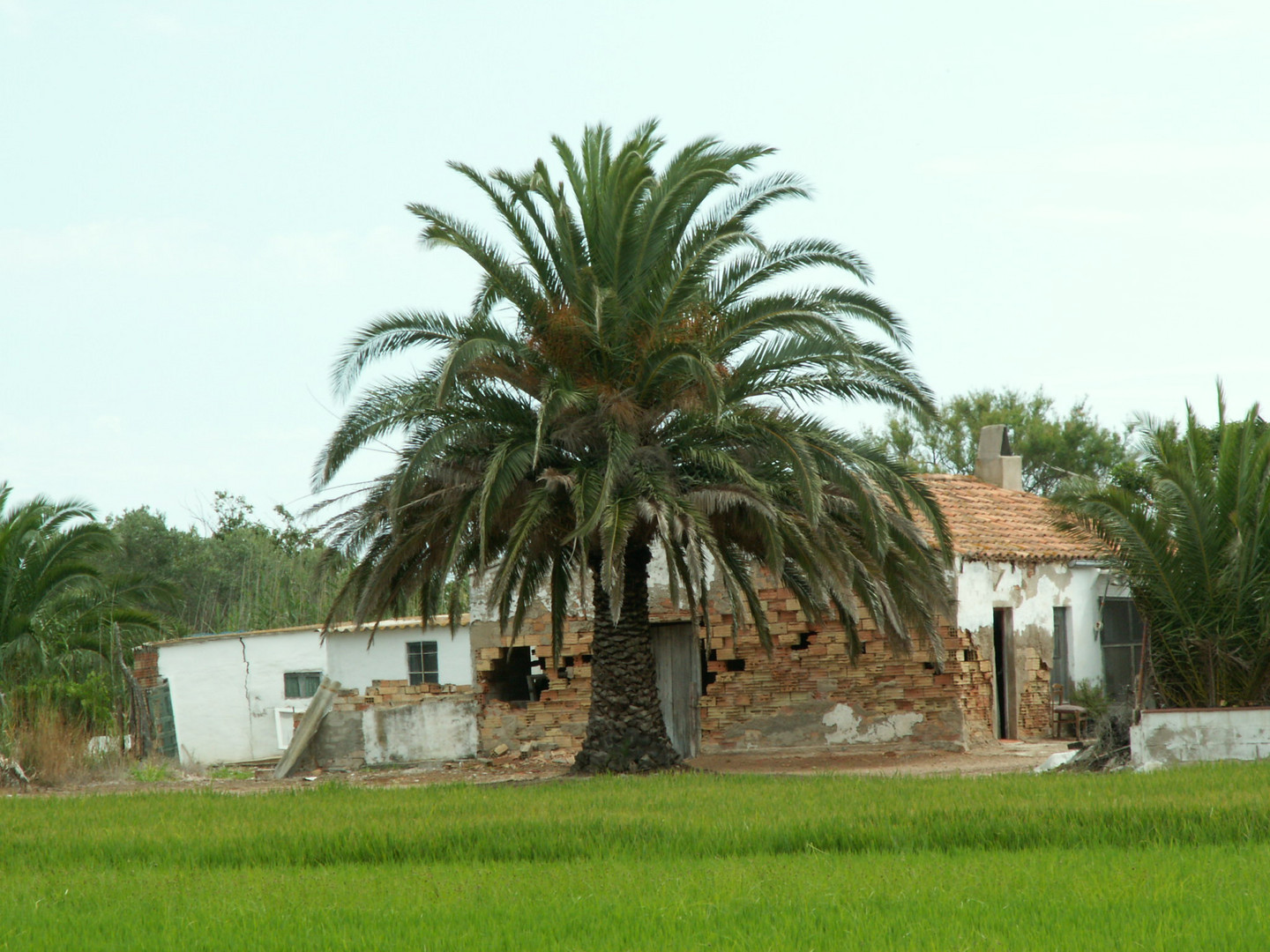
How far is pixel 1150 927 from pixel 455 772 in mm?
15249

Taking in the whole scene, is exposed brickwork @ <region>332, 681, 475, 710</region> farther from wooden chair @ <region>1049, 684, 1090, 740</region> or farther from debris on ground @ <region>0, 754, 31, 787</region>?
wooden chair @ <region>1049, 684, 1090, 740</region>

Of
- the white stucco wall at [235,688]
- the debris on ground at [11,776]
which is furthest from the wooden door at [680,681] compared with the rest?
the debris on ground at [11,776]

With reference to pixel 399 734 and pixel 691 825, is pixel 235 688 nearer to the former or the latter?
pixel 399 734

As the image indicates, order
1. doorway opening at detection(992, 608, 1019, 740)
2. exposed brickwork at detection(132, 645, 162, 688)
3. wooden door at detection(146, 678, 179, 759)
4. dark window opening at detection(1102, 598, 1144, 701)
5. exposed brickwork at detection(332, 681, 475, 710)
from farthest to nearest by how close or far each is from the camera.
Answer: exposed brickwork at detection(132, 645, 162, 688) < wooden door at detection(146, 678, 179, 759) < dark window opening at detection(1102, 598, 1144, 701) < exposed brickwork at detection(332, 681, 475, 710) < doorway opening at detection(992, 608, 1019, 740)

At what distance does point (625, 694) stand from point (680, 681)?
199 inches

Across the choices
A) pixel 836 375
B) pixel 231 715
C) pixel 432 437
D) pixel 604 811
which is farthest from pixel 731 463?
pixel 231 715

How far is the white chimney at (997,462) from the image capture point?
2712cm

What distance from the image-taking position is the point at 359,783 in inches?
781

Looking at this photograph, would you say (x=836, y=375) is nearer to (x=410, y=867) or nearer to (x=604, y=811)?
(x=604, y=811)

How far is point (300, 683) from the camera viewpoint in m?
27.7

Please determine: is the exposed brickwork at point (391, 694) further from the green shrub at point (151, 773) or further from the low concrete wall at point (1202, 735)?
the low concrete wall at point (1202, 735)

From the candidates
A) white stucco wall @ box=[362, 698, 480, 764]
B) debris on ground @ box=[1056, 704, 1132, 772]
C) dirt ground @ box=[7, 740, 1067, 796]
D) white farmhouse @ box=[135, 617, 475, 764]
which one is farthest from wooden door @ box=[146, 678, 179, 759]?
debris on ground @ box=[1056, 704, 1132, 772]

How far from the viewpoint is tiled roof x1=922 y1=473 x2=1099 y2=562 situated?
21.2 m

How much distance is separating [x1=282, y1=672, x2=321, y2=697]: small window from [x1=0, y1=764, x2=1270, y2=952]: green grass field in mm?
13448
